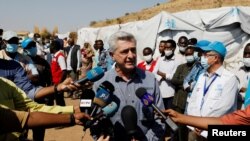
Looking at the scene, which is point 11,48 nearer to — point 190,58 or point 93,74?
point 190,58

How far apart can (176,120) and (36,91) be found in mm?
1594

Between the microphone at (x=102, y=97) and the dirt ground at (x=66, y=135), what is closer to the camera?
the microphone at (x=102, y=97)

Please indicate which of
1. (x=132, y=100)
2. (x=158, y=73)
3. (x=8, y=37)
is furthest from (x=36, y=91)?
(x=158, y=73)

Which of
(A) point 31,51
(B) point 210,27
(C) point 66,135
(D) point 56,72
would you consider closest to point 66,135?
(C) point 66,135

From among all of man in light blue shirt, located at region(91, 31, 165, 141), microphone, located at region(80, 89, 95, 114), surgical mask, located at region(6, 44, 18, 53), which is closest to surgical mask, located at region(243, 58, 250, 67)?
man in light blue shirt, located at region(91, 31, 165, 141)

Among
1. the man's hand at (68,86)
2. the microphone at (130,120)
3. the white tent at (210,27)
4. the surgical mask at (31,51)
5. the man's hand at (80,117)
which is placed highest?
the white tent at (210,27)

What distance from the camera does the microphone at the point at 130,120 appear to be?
10.9ft

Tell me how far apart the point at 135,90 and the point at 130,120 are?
0.45 meters

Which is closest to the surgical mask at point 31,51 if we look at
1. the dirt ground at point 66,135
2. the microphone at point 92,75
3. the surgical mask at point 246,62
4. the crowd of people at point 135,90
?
the crowd of people at point 135,90

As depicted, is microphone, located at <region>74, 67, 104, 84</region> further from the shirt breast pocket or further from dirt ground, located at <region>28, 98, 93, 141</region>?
dirt ground, located at <region>28, 98, 93, 141</region>

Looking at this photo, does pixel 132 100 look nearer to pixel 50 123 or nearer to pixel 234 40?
pixel 50 123

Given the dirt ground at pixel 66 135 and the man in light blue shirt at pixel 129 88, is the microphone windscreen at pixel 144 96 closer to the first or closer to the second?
the man in light blue shirt at pixel 129 88

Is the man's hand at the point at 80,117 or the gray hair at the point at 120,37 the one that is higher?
the gray hair at the point at 120,37

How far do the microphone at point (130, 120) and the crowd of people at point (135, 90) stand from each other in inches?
2.2
